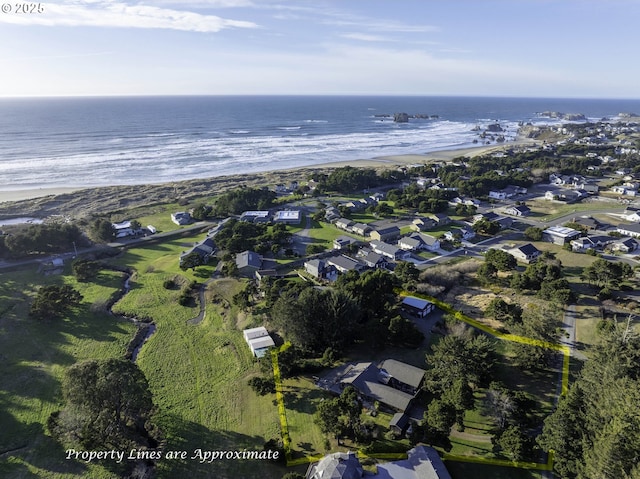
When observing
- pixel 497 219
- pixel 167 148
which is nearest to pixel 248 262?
pixel 497 219

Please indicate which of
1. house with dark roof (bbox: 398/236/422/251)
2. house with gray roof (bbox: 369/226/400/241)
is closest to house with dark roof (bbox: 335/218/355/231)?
house with gray roof (bbox: 369/226/400/241)

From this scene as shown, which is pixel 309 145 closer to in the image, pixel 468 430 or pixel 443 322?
pixel 443 322

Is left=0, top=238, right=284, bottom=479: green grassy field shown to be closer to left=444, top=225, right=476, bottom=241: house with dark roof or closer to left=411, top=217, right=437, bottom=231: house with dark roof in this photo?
left=411, top=217, right=437, bottom=231: house with dark roof

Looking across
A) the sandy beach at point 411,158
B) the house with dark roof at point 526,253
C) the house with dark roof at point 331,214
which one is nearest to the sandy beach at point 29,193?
the house with dark roof at point 331,214

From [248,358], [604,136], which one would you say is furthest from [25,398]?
[604,136]

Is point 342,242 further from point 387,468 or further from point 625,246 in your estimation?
point 625,246
